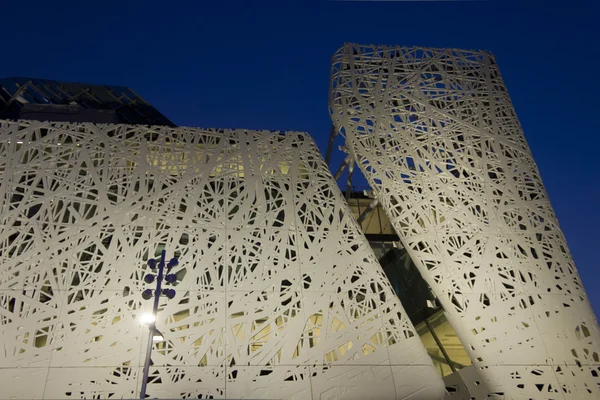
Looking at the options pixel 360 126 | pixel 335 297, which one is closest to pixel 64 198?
pixel 335 297

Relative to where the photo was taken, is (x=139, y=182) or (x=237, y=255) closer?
(x=237, y=255)

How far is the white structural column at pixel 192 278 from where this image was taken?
31.2 feet

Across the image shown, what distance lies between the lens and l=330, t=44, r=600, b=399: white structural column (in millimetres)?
10203

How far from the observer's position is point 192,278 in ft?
34.7

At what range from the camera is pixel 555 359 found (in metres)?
10.1

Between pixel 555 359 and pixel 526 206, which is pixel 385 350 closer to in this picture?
pixel 555 359

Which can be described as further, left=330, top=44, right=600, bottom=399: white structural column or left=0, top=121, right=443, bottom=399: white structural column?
left=330, top=44, right=600, bottom=399: white structural column

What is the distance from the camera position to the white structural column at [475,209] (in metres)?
10.2

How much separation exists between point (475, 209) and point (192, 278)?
23.3 feet

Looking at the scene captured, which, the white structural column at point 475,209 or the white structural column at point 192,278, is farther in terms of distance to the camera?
the white structural column at point 475,209

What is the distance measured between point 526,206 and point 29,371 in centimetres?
1172

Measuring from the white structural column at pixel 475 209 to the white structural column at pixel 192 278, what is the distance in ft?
4.47

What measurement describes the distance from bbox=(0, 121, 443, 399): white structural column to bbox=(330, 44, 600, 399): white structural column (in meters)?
1.36

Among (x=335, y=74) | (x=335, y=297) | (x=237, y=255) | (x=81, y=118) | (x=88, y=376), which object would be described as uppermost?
(x=81, y=118)
